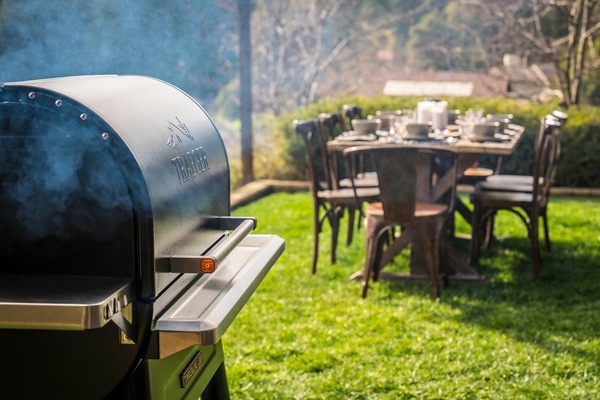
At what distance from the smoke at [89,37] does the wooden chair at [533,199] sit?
2201mm

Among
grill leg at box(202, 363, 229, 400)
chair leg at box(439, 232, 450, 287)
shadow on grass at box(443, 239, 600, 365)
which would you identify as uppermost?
grill leg at box(202, 363, 229, 400)

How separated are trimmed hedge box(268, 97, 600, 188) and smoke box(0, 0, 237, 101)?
14.6ft

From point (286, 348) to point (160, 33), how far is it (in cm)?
162

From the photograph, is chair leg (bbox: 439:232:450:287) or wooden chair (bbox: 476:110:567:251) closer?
chair leg (bbox: 439:232:450:287)

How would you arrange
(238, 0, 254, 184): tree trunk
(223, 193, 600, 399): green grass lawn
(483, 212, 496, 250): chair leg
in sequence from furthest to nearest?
(238, 0, 254, 184): tree trunk
(483, 212, 496, 250): chair leg
(223, 193, 600, 399): green grass lawn

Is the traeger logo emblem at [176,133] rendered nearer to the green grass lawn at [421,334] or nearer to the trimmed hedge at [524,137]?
the green grass lawn at [421,334]

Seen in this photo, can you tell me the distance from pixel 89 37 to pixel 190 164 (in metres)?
1.39

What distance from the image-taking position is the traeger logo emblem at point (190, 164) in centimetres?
182

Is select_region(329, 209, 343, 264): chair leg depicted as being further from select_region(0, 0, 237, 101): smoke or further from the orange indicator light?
the orange indicator light

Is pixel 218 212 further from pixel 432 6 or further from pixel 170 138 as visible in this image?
pixel 432 6

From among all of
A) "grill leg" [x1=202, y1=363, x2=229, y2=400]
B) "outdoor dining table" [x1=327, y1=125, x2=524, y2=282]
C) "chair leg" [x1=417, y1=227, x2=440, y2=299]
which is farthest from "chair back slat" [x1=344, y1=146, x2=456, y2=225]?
"grill leg" [x1=202, y1=363, x2=229, y2=400]

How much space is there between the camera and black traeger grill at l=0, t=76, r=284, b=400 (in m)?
1.58

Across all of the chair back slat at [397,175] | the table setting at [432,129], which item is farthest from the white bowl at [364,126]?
the chair back slat at [397,175]

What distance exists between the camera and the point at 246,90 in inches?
334
